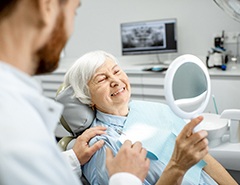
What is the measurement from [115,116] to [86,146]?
0.24 meters

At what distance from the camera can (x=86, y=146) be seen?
156cm

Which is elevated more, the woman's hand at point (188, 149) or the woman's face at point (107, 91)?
the woman's face at point (107, 91)

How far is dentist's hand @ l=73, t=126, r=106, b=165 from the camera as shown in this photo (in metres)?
1.54

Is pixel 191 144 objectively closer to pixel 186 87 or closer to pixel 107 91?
pixel 186 87

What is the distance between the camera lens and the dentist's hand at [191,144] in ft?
3.91

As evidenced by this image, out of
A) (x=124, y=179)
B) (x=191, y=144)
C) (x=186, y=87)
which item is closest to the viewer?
(x=124, y=179)


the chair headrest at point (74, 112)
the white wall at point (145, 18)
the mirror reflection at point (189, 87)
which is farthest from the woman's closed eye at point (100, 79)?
the white wall at point (145, 18)

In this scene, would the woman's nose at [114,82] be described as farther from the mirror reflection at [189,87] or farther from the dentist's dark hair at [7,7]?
the dentist's dark hair at [7,7]

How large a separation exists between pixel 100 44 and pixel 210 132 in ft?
9.05

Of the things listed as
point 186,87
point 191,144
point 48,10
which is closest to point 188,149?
point 191,144

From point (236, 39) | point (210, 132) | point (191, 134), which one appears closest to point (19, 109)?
point (191, 134)

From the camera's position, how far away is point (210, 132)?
169 centimetres

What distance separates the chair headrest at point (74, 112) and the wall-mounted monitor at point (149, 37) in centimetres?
209

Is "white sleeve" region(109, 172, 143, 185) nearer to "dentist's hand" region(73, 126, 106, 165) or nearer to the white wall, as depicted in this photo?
"dentist's hand" region(73, 126, 106, 165)
